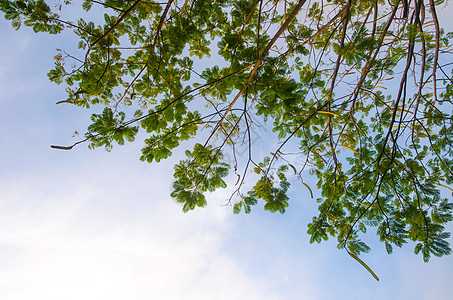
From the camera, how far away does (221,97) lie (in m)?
2.52

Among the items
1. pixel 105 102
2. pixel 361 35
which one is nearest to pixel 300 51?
pixel 361 35

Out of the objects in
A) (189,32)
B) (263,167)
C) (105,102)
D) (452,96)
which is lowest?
(263,167)

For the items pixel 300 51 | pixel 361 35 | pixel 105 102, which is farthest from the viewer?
pixel 105 102

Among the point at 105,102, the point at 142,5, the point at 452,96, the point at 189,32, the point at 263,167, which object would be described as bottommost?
the point at 263,167

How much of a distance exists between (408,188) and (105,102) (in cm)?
360

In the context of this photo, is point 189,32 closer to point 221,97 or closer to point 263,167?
point 221,97

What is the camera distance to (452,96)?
2645 mm

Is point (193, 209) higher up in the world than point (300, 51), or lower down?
lower down

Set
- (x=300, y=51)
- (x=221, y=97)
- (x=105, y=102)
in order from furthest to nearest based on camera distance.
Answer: (x=105, y=102)
(x=221, y=97)
(x=300, y=51)

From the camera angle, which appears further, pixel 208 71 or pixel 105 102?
pixel 105 102

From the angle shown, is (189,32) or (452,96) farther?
(452,96)

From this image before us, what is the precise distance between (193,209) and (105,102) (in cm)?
164

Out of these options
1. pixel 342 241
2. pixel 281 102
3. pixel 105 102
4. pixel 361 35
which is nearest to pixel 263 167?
pixel 281 102

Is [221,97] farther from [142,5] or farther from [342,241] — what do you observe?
[342,241]
